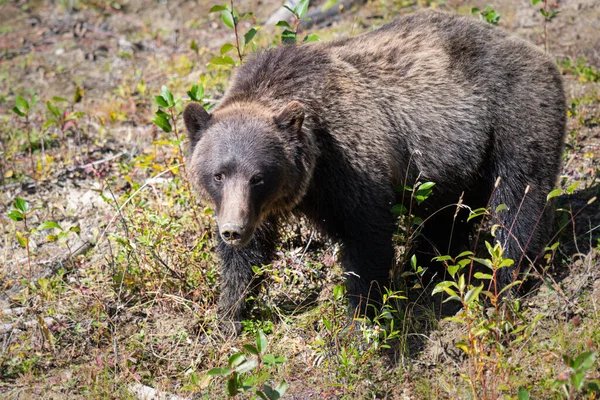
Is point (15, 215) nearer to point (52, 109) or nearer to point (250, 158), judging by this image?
point (250, 158)

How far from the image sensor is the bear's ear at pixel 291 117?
17.4 ft

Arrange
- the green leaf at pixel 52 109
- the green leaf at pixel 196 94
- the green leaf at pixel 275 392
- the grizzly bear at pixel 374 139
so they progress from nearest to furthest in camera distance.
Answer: the green leaf at pixel 275 392 → the grizzly bear at pixel 374 139 → the green leaf at pixel 196 94 → the green leaf at pixel 52 109

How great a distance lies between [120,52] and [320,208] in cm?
741

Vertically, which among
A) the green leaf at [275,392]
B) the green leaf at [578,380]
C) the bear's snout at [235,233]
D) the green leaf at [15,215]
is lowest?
the green leaf at [275,392]

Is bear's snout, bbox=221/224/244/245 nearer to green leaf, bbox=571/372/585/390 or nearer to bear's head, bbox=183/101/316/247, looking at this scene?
bear's head, bbox=183/101/316/247

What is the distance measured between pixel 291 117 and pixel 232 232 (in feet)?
3.49

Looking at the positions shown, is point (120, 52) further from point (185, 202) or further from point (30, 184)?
point (185, 202)

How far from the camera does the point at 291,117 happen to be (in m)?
5.34

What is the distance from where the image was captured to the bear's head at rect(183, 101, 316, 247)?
5234 millimetres

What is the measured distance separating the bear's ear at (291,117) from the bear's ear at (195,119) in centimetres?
61

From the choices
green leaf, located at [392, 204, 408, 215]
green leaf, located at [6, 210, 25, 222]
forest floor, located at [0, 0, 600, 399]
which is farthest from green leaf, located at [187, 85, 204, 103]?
green leaf, located at [392, 204, 408, 215]

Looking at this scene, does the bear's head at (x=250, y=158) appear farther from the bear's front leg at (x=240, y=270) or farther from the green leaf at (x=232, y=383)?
the green leaf at (x=232, y=383)

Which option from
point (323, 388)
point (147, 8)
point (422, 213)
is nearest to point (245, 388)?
point (323, 388)

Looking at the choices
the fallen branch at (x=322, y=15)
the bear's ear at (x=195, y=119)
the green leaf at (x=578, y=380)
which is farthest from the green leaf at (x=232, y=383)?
the fallen branch at (x=322, y=15)
